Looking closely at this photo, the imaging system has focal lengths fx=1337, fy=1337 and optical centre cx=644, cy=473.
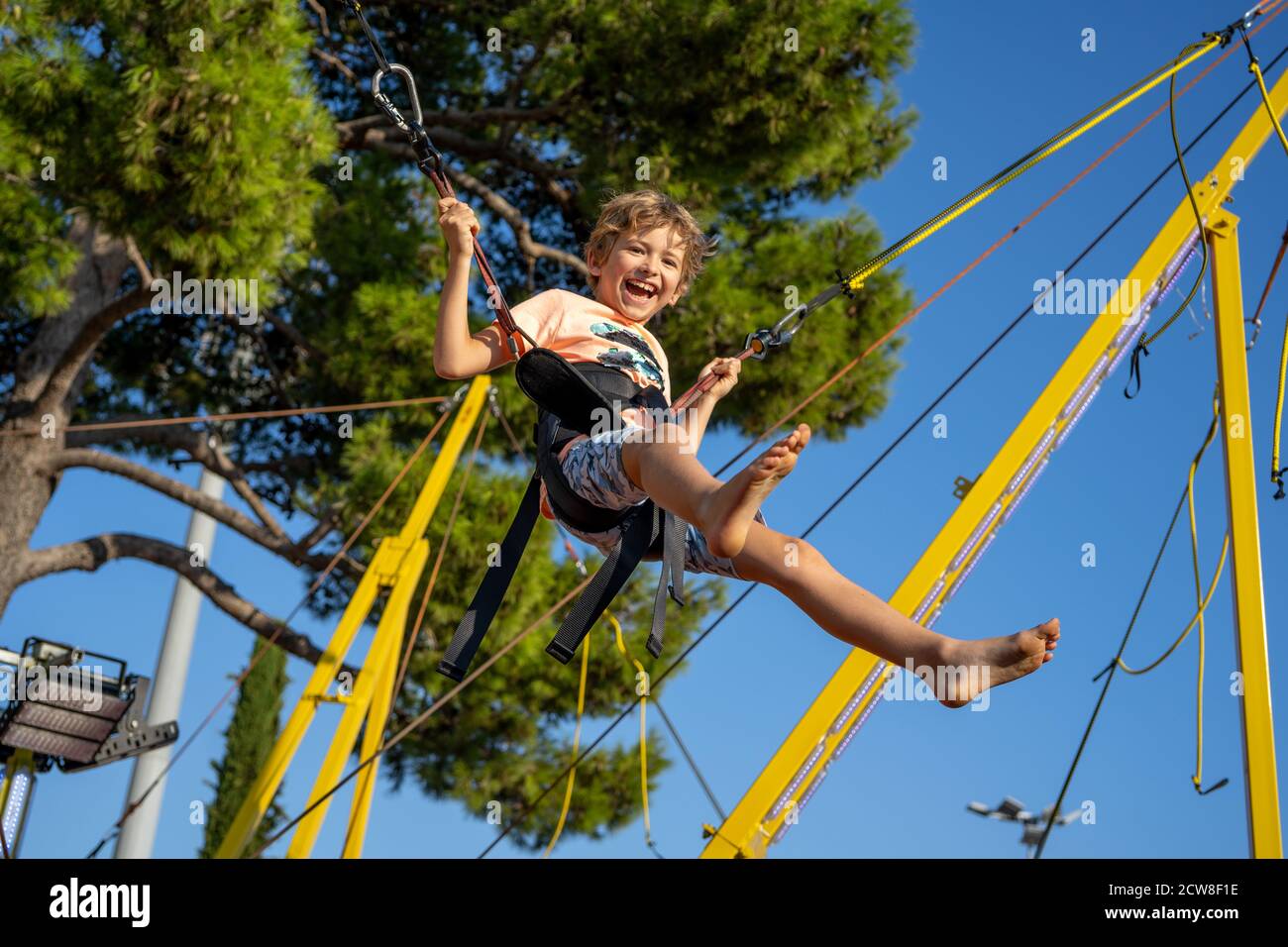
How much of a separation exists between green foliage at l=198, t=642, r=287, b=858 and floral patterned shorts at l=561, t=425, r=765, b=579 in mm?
12272

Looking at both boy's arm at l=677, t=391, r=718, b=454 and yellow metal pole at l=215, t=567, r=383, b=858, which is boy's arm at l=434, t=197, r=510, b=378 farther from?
yellow metal pole at l=215, t=567, r=383, b=858

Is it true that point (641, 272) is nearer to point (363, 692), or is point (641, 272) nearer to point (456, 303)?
point (456, 303)

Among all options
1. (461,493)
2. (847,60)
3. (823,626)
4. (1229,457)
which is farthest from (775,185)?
(823,626)

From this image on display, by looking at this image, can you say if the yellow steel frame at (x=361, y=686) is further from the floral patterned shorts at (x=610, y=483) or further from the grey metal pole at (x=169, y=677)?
the floral patterned shorts at (x=610, y=483)

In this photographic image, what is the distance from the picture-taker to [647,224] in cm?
323

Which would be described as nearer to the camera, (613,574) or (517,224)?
(613,574)

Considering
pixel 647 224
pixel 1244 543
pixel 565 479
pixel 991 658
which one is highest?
pixel 647 224

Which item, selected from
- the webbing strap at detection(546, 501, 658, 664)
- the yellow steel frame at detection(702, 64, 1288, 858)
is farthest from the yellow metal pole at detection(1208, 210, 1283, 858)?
the webbing strap at detection(546, 501, 658, 664)

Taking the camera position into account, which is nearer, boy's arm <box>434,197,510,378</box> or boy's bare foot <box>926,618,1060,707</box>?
boy's bare foot <box>926,618,1060,707</box>

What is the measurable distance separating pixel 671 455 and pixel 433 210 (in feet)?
24.6

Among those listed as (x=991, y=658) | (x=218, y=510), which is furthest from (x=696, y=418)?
(x=218, y=510)

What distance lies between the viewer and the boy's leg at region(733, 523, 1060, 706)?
2406 millimetres
